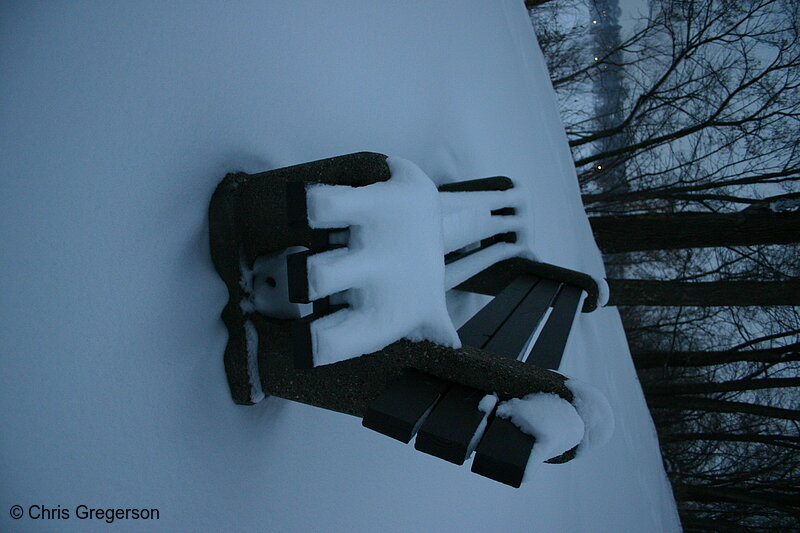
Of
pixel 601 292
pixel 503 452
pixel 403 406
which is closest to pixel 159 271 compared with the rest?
pixel 403 406

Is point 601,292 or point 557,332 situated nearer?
point 557,332

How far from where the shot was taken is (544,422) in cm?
74

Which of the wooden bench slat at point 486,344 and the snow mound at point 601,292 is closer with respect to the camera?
the wooden bench slat at point 486,344

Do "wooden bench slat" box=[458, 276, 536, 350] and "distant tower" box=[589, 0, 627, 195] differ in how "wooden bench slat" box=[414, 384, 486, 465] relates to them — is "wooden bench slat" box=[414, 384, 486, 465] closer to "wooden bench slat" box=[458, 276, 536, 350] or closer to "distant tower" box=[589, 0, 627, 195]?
"wooden bench slat" box=[458, 276, 536, 350]

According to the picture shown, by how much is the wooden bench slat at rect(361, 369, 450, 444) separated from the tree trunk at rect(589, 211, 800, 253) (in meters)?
3.30

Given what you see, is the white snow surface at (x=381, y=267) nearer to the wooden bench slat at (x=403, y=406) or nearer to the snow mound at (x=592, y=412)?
the wooden bench slat at (x=403, y=406)

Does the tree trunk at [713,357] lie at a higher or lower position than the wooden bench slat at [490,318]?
lower

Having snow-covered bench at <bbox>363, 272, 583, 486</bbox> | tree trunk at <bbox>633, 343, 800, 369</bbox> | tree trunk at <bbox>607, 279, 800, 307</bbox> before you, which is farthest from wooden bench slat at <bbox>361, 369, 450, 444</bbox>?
tree trunk at <bbox>633, 343, 800, 369</bbox>

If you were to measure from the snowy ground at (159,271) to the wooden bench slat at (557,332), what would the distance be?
432mm

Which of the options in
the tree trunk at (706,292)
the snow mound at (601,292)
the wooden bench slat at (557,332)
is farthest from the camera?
the tree trunk at (706,292)

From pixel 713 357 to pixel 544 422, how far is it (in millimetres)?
5334

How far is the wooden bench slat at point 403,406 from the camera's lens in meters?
0.75

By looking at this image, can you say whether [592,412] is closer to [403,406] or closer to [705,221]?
[403,406]

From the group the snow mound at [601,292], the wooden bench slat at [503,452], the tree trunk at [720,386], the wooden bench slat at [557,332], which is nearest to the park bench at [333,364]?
the wooden bench slat at [503,452]
